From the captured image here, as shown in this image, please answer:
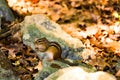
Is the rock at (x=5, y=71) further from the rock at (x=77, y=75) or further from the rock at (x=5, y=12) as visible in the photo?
the rock at (x=5, y=12)

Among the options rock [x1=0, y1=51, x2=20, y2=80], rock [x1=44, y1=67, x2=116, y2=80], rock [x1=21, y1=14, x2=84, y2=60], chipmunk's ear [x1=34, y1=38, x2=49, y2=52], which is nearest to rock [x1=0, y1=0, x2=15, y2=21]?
rock [x1=21, y1=14, x2=84, y2=60]

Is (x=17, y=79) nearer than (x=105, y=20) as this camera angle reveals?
Yes

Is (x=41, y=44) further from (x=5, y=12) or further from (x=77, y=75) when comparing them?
(x=5, y=12)

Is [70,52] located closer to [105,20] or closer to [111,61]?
[111,61]

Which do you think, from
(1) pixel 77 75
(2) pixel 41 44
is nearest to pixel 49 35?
(2) pixel 41 44

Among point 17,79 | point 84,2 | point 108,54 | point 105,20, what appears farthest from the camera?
point 84,2

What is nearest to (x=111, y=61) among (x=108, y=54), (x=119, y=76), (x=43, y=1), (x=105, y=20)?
(x=108, y=54)

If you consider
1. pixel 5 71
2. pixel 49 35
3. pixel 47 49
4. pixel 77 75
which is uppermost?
pixel 49 35
